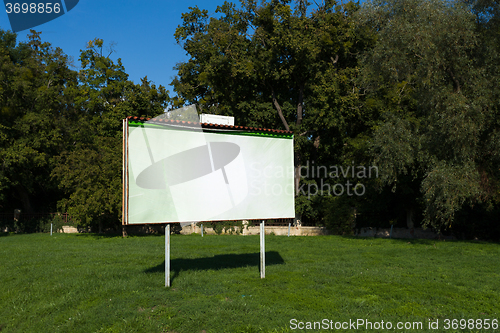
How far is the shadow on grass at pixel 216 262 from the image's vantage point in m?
11.4

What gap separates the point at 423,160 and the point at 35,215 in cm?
3183

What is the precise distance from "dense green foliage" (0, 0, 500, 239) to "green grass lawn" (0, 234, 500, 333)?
6.53 m

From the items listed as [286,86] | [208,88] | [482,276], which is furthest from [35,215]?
[482,276]

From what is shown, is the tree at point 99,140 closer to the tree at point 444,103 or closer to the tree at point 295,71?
the tree at point 295,71

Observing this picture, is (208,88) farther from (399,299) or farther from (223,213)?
(399,299)

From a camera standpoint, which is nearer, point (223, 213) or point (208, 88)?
point (223, 213)

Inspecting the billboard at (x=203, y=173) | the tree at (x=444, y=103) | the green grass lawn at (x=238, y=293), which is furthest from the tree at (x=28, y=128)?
the tree at (x=444, y=103)

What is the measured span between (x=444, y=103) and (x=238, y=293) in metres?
13.4

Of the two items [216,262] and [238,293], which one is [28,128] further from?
[238,293]

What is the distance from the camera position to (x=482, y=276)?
1030 centimetres

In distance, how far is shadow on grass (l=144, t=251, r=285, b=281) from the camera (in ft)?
37.3

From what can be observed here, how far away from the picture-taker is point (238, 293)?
851 centimetres

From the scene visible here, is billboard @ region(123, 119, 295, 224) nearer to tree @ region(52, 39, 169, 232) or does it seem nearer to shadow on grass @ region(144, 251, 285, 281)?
shadow on grass @ region(144, 251, 285, 281)

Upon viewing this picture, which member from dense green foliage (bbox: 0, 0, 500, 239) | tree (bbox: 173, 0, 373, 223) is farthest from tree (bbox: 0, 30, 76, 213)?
tree (bbox: 173, 0, 373, 223)
